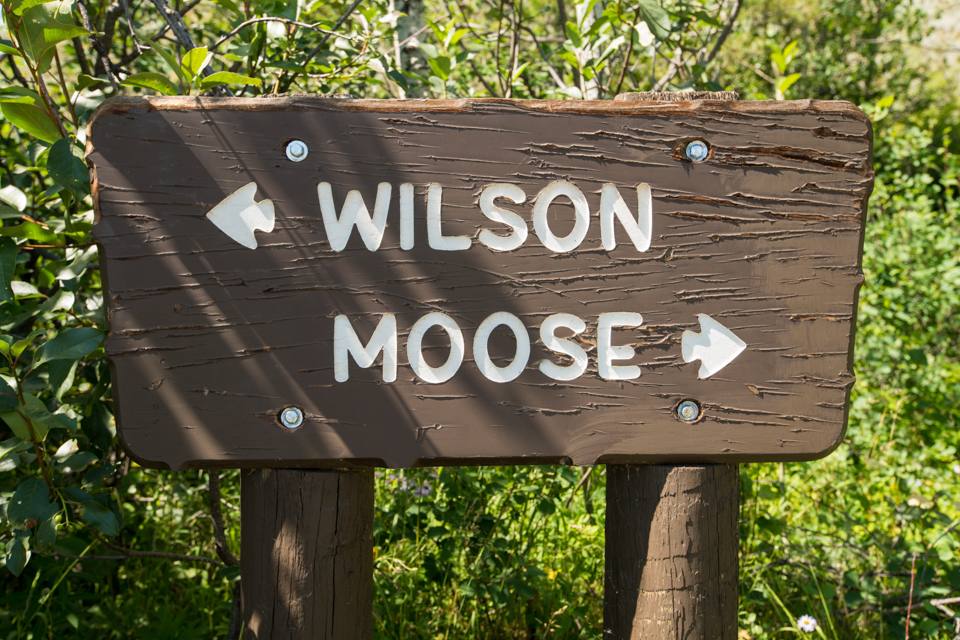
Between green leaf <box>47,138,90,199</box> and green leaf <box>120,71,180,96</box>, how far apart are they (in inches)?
6.3

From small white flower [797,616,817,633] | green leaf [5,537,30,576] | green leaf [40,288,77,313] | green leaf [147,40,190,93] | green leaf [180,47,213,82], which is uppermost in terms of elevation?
green leaf [180,47,213,82]

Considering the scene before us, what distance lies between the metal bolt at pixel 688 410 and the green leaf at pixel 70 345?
1035mm

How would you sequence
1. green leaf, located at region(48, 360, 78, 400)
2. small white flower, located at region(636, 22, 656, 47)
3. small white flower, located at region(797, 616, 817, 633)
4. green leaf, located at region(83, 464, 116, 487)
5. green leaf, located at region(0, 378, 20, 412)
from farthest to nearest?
small white flower, located at region(636, 22, 656, 47) < small white flower, located at region(797, 616, 817, 633) < green leaf, located at region(83, 464, 116, 487) < green leaf, located at region(48, 360, 78, 400) < green leaf, located at region(0, 378, 20, 412)

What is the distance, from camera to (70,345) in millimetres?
1141

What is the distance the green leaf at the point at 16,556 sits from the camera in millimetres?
1120

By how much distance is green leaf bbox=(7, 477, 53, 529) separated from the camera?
1138 mm

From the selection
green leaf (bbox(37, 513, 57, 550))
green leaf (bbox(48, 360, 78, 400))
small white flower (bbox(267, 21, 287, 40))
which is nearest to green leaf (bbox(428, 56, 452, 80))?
small white flower (bbox(267, 21, 287, 40))

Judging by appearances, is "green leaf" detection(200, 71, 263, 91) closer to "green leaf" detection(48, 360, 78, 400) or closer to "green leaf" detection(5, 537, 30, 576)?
"green leaf" detection(48, 360, 78, 400)

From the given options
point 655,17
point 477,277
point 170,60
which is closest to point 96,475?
point 170,60

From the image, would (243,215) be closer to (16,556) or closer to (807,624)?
(16,556)

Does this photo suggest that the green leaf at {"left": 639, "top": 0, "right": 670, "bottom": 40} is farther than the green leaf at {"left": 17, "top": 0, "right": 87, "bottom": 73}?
Yes

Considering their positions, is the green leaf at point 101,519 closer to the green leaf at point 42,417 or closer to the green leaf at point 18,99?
the green leaf at point 42,417

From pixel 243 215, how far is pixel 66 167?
0.39 metres

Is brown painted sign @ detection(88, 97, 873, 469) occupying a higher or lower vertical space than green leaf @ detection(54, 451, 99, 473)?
higher
